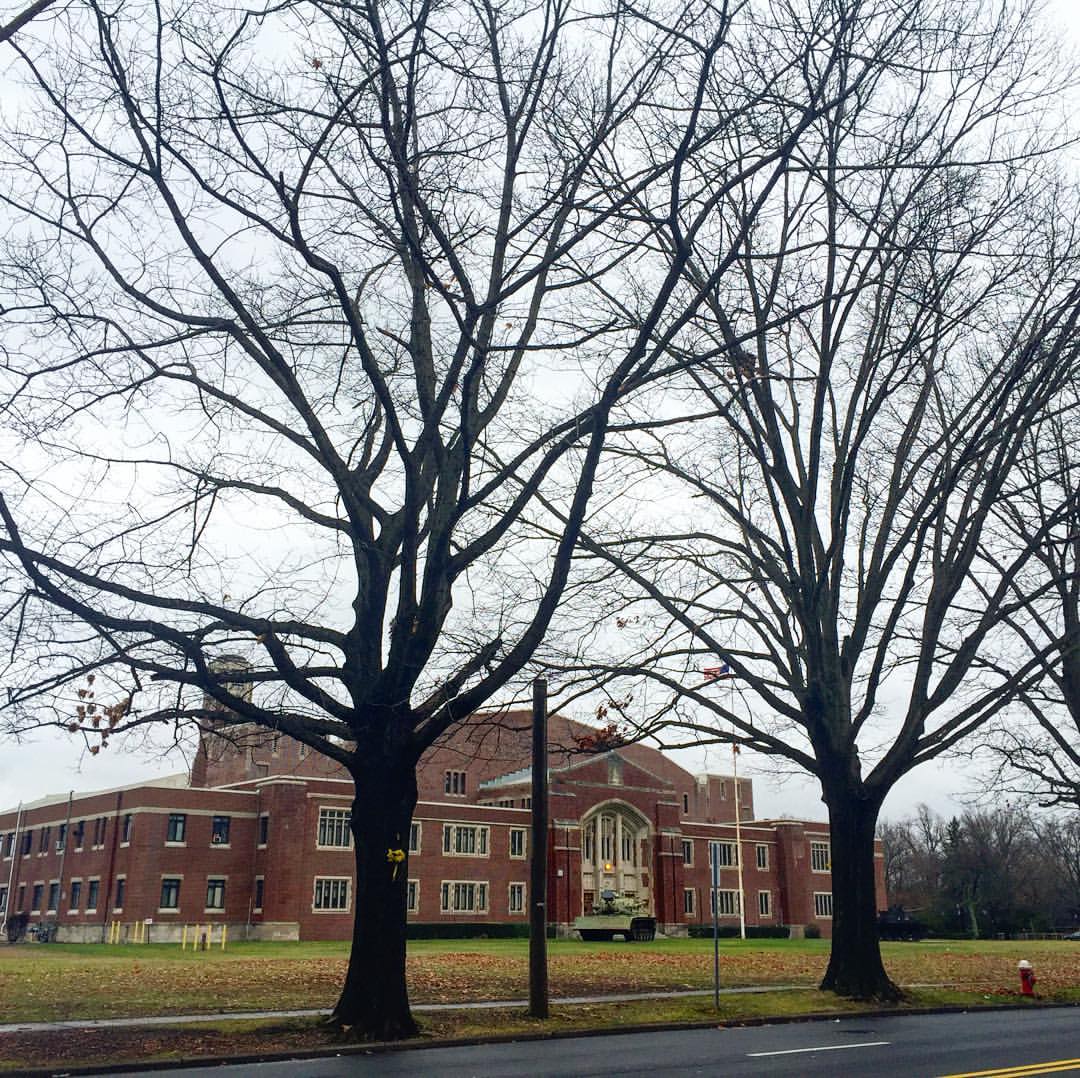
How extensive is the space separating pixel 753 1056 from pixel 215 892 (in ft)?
158

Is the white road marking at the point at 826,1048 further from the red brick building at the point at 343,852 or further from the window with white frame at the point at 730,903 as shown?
the window with white frame at the point at 730,903

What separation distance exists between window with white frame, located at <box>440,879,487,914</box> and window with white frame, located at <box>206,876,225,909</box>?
11.7m

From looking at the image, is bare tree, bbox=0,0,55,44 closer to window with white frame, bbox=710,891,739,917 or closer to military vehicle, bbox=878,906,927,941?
military vehicle, bbox=878,906,927,941

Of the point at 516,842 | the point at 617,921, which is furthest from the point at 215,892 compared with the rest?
the point at 617,921

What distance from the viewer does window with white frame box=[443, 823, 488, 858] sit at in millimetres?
61438

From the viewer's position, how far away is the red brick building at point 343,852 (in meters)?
53.9

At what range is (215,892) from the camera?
5475 centimetres

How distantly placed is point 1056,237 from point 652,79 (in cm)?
879

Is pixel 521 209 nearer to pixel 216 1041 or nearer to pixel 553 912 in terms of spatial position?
pixel 216 1041

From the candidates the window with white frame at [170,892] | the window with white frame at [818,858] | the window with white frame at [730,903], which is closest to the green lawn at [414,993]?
the window with white frame at [170,892]

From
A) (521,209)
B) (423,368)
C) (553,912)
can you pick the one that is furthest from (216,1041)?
(553,912)

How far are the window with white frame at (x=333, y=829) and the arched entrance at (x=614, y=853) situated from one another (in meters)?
15.5

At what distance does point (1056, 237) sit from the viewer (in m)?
17.9

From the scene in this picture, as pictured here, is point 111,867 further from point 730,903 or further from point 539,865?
point 539,865
